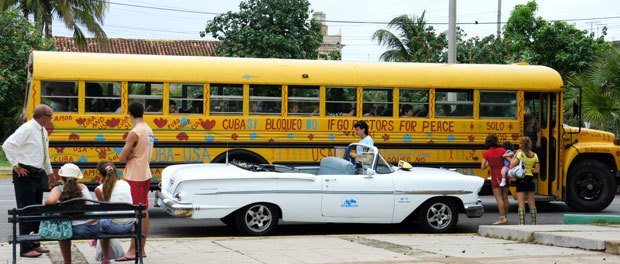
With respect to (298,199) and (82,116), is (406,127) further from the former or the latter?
(82,116)

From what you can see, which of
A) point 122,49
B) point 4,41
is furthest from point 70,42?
point 4,41

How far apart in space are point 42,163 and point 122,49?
1847 inches

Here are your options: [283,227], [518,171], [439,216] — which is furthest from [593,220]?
[283,227]

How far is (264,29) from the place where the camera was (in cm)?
2928

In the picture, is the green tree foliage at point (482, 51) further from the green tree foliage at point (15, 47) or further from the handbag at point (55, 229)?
the handbag at point (55, 229)

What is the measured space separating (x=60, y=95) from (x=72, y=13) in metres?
26.7

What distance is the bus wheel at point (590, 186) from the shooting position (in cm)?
1744

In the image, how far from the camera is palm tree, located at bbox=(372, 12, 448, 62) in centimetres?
3400

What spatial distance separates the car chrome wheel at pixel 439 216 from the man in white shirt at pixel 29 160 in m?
5.58

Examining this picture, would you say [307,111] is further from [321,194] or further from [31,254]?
[31,254]

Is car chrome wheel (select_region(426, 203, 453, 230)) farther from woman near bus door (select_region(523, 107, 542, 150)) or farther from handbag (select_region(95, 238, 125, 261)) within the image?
handbag (select_region(95, 238, 125, 261))

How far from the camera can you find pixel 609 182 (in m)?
17.5

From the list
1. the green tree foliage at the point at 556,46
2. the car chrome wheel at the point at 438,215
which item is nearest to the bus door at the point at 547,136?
the car chrome wheel at the point at 438,215

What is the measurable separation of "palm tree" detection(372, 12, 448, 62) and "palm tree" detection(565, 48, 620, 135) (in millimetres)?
11662
